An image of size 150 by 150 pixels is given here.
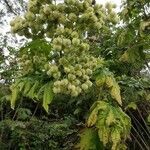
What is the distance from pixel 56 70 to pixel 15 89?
0.51 metres

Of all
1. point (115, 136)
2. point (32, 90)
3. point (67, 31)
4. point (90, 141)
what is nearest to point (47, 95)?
point (32, 90)

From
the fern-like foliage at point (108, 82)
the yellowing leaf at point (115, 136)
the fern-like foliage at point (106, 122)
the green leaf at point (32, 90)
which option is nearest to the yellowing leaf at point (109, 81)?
the fern-like foliage at point (108, 82)

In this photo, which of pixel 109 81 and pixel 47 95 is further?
pixel 109 81

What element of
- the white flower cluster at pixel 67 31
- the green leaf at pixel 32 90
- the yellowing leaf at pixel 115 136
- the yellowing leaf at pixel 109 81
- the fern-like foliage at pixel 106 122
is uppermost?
the white flower cluster at pixel 67 31

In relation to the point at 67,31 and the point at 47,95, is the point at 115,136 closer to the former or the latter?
the point at 47,95

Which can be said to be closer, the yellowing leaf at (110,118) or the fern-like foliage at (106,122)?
the yellowing leaf at (110,118)

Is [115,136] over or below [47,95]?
below

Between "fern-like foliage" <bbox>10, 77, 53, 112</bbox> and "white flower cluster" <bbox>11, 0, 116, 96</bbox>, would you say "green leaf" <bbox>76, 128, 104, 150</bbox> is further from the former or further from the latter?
"white flower cluster" <bbox>11, 0, 116, 96</bbox>

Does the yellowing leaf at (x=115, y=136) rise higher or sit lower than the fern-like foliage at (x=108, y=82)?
lower

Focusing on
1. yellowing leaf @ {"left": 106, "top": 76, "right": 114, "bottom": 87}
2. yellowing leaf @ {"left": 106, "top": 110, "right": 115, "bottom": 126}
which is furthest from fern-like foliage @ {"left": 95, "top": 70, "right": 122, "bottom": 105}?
yellowing leaf @ {"left": 106, "top": 110, "right": 115, "bottom": 126}

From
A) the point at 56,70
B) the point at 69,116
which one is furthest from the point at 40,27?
the point at 69,116

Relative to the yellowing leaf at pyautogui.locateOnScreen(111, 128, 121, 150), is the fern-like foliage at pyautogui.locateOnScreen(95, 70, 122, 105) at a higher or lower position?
higher

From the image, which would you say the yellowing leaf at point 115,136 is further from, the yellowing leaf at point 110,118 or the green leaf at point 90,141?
the green leaf at point 90,141

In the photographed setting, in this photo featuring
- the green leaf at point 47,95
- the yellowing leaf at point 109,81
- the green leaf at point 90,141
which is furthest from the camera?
the green leaf at point 90,141
